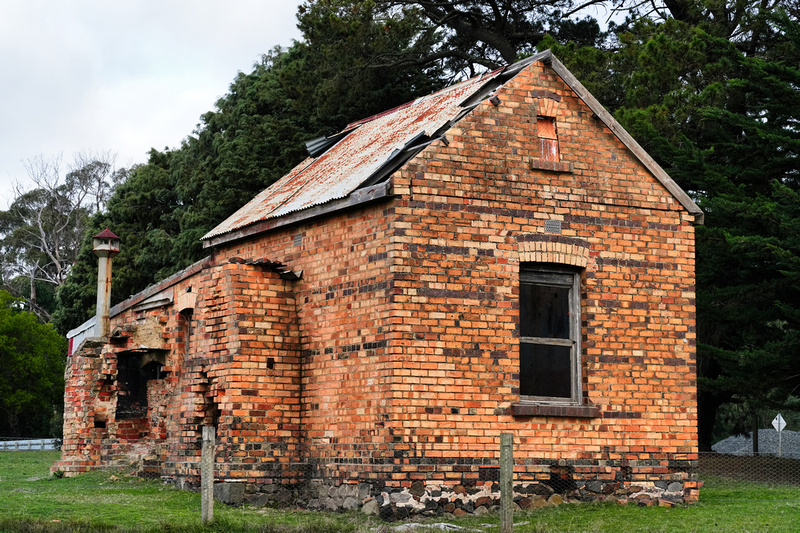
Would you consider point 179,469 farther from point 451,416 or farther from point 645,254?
point 645,254

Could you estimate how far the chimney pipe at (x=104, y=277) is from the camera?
21688mm

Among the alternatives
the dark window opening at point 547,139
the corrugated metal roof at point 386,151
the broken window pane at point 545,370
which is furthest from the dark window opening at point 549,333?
the corrugated metal roof at point 386,151

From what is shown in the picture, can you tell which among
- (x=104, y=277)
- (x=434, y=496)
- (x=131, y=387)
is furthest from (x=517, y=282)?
(x=104, y=277)

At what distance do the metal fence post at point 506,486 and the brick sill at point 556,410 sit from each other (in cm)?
314

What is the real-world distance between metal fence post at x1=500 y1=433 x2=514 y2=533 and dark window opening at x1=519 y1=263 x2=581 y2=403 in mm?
3593

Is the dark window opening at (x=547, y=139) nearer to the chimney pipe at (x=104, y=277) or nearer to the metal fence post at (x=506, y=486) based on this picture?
the metal fence post at (x=506, y=486)

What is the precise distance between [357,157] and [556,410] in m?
5.17

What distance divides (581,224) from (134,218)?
88.3 ft

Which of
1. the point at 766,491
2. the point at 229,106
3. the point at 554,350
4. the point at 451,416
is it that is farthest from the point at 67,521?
the point at 229,106

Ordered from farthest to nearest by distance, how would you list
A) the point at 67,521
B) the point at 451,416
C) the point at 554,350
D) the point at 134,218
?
the point at 134,218
the point at 554,350
the point at 451,416
the point at 67,521

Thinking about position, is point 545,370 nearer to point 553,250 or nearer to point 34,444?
point 553,250

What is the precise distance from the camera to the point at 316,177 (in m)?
17.1

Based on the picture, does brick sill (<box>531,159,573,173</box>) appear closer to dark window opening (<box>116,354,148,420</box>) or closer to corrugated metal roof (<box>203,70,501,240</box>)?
corrugated metal roof (<box>203,70,501,240</box>)

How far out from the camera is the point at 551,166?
47.5 feet
